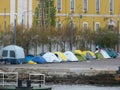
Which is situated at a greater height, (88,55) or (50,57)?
(50,57)

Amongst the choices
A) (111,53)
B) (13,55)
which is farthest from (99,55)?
(13,55)

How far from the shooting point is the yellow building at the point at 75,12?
288ft

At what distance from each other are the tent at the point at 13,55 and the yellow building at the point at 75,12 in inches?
948

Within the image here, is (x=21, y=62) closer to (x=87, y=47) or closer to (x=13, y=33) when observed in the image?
(x=13, y=33)

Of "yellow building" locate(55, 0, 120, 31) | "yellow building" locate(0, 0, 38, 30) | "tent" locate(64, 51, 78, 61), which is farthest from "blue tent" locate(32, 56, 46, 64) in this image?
"yellow building" locate(55, 0, 120, 31)

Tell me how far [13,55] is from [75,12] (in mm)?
35197

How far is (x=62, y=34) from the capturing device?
254 feet

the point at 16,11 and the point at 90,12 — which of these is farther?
the point at 90,12

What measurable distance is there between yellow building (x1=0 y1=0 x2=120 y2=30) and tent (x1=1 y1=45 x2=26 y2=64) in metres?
24.1

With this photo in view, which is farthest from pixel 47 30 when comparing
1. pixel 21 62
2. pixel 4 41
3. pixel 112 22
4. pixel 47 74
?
pixel 47 74

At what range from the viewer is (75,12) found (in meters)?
94.6

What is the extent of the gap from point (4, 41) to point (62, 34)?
10280 mm

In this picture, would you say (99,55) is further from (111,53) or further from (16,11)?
(16,11)

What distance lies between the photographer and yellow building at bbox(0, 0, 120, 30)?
8781 cm
